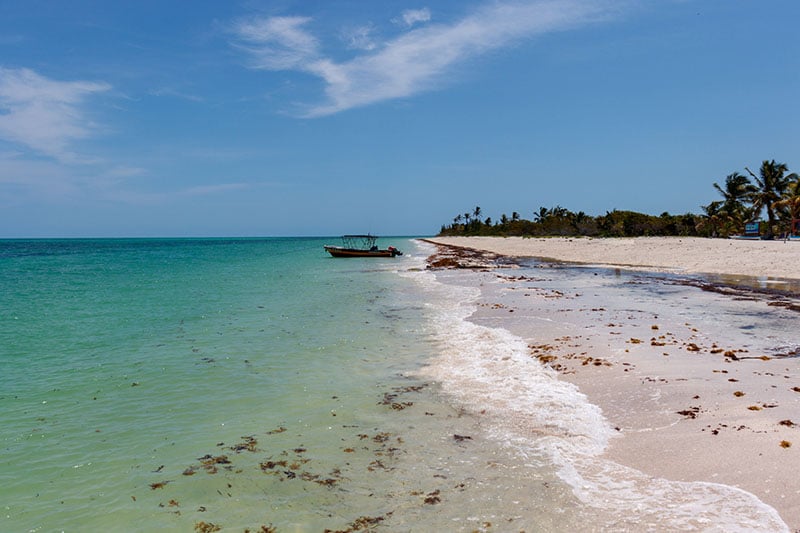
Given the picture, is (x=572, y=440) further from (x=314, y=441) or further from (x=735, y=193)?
(x=735, y=193)

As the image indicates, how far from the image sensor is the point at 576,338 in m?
13.4

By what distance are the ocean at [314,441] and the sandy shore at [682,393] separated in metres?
0.40

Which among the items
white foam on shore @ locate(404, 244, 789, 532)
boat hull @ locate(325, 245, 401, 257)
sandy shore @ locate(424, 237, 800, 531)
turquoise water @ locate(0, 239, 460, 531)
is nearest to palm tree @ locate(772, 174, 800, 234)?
boat hull @ locate(325, 245, 401, 257)

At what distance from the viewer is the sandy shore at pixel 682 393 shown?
224 inches

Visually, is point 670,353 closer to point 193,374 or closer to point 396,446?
point 396,446

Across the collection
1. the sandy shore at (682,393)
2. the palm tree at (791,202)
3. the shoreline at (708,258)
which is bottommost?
the sandy shore at (682,393)

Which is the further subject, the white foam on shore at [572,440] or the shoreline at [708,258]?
the shoreline at [708,258]

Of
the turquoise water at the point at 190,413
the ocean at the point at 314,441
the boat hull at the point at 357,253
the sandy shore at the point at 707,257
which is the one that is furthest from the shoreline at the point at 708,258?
the turquoise water at the point at 190,413

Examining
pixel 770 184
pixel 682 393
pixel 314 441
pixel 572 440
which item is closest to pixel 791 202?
pixel 770 184

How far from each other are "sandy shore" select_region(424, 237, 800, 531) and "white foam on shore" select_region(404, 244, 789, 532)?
242 millimetres

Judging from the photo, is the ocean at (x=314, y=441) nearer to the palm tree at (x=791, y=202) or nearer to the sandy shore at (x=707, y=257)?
the sandy shore at (x=707, y=257)

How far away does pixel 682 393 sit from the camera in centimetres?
830

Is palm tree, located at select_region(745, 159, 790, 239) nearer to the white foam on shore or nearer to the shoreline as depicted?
the shoreline

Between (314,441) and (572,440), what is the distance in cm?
387
